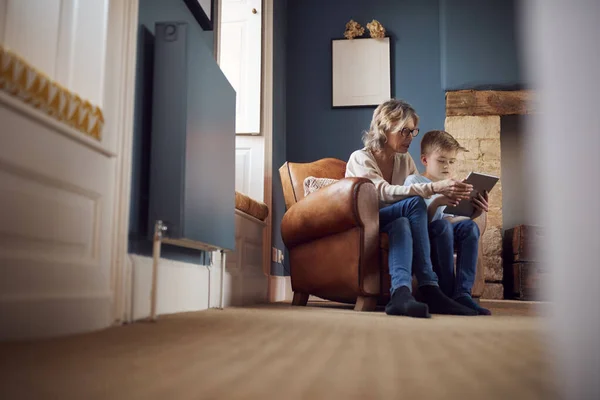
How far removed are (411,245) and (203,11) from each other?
4.28 feet

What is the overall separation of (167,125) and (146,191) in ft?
0.71

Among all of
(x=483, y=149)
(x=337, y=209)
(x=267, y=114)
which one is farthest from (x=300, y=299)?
(x=483, y=149)

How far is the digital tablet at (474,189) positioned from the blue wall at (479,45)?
2.27m

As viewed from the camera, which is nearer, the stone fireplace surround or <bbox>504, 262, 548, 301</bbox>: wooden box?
<bbox>504, 262, 548, 301</bbox>: wooden box

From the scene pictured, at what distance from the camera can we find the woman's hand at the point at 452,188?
2239 millimetres

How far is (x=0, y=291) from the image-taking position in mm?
1064

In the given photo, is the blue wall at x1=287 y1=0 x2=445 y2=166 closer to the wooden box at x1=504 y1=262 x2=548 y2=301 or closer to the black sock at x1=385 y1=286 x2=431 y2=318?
the wooden box at x1=504 y1=262 x2=548 y2=301

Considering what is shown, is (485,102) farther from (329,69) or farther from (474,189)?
(474,189)

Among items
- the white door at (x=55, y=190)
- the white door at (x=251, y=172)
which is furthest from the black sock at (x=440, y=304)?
the white door at (x=251, y=172)

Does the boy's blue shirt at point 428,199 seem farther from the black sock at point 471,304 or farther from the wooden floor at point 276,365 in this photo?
the wooden floor at point 276,365

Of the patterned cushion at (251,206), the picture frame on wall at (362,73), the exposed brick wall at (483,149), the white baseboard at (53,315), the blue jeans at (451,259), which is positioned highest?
the picture frame on wall at (362,73)

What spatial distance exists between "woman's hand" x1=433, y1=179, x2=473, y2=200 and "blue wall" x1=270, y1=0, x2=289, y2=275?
66.6 inches

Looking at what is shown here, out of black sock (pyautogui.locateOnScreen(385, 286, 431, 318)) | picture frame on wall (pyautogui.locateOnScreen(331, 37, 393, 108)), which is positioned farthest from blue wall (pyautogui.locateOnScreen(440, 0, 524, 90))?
black sock (pyautogui.locateOnScreen(385, 286, 431, 318))

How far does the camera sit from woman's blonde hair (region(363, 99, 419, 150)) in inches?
102
